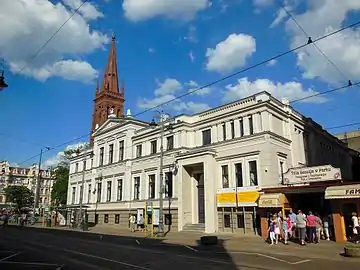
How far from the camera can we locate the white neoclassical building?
29.2m

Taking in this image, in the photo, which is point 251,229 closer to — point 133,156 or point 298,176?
point 298,176

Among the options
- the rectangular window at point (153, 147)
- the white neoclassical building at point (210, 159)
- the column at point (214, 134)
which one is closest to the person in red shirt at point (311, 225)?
the white neoclassical building at point (210, 159)

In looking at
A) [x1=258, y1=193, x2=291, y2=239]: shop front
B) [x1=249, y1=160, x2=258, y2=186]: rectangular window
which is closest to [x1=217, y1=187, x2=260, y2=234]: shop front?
[x1=249, y1=160, x2=258, y2=186]: rectangular window

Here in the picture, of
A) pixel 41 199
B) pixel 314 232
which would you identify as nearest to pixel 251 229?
pixel 314 232

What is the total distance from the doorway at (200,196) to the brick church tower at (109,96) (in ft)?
216

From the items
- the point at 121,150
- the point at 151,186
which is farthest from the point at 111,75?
the point at 151,186

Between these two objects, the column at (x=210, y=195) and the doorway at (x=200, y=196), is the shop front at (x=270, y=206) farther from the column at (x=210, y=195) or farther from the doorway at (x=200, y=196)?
the doorway at (x=200, y=196)

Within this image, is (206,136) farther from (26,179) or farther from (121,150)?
(26,179)

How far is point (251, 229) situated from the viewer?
27734mm

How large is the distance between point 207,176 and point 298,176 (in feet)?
28.3

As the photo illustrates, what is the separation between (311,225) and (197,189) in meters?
15.3

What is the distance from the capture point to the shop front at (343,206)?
20.5 meters

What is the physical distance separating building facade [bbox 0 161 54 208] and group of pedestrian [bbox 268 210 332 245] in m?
119

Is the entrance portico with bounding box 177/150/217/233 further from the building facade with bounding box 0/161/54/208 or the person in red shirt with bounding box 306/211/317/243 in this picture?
the building facade with bounding box 0/161/54/208
